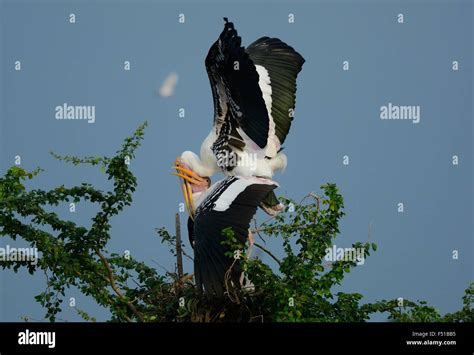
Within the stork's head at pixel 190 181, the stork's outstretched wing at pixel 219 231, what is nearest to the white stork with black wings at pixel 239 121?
the stork's head at pixel 190 181

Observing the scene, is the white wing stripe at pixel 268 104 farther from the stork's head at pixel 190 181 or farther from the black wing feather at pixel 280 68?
the stork's head at pixel 190 181

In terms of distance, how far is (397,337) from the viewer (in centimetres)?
1327

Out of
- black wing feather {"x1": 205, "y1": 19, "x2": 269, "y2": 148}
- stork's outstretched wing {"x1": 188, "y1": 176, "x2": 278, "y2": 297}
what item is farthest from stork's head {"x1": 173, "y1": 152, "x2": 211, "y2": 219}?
stork's outstretched wing {"x1": 188, "y1": 176, "x2": 278, "y2": 297}

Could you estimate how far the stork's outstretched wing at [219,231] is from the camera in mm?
13602

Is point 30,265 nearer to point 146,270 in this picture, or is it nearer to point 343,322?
point 146,270

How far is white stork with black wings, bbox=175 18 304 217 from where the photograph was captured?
14.0 meters

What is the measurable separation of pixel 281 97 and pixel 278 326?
3.01 m

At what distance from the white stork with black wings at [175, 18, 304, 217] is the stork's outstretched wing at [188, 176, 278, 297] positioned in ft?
1.87

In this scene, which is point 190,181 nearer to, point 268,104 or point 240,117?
point 240,117

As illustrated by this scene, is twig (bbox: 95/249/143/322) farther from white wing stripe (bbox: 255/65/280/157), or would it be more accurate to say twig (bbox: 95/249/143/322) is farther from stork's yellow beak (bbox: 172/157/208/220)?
white wing stripe (bbox: 255/65/280/157)

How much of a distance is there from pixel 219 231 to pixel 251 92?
1.35m

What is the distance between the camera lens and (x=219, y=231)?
13.7 metres

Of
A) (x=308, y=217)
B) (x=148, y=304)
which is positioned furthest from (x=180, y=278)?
(x=308, y=217)

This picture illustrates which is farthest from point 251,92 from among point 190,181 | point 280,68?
point 280,68
